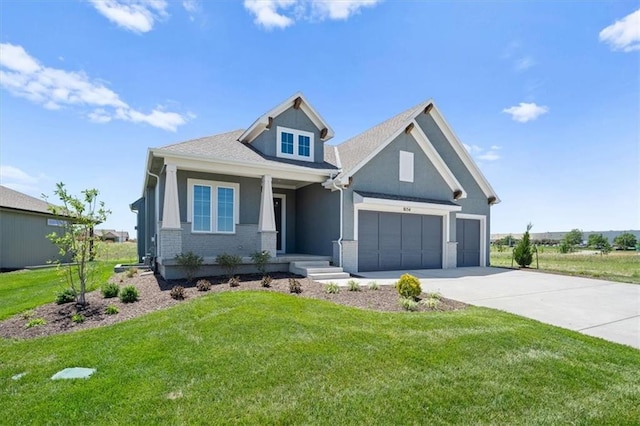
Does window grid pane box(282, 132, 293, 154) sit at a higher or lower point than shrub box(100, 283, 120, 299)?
higher

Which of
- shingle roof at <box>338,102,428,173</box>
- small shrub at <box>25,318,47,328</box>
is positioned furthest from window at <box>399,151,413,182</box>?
small shrub at <box>25,318,47,328</box>

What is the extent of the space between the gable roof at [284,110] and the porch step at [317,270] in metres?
5.97

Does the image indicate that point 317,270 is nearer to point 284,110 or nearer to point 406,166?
point 406,166

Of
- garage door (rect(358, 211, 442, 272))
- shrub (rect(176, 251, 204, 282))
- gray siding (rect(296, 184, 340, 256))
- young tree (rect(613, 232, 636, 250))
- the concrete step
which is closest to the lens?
shrub (rect(176, 251, 204, 282))

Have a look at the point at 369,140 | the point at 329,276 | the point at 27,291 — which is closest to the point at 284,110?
the point at 369,140

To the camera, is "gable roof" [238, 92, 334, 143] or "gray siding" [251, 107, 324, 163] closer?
"gable roof" [238, 92, 334, 143]

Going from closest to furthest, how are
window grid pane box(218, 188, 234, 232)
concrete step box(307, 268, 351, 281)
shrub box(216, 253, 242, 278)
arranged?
shrub box(216, 253, 242, 278), concrete step box(307, 268, 351, 281), window grid pane box(218, 188, 234, 232)

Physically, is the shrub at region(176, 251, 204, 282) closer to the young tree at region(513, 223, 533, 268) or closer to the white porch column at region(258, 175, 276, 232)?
the white porch column at region(258, 175, 276, 232)

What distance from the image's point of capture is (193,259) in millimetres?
10250

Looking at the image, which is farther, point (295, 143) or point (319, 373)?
point (295, 143)

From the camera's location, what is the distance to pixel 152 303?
7676 millimetres

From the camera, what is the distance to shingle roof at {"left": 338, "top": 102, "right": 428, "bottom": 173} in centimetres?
1399

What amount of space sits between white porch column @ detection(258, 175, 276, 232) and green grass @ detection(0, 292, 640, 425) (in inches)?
231

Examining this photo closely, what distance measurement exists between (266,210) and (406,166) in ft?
22.6
